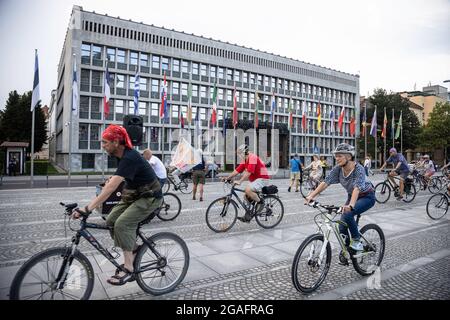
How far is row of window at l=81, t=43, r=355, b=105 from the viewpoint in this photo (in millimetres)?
39491

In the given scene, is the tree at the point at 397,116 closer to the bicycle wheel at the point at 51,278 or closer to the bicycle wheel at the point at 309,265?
the bicycle wheel at the point at 309,265

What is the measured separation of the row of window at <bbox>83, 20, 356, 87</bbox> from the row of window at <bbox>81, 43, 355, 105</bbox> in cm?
207

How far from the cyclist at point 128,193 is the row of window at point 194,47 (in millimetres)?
42277

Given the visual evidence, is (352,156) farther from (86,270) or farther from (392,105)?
(392,105)

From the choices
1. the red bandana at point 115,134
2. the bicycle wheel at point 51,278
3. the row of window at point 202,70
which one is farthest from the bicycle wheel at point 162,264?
the row of window at point 202,70

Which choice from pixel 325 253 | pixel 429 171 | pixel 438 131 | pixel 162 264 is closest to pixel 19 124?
pixel 429 171

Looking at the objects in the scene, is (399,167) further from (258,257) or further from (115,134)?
(115,134)

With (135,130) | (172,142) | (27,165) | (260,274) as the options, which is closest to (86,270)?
(260,274)

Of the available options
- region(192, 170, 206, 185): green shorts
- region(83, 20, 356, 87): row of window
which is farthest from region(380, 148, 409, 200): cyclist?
region(83, 20, 356, 87): row of window

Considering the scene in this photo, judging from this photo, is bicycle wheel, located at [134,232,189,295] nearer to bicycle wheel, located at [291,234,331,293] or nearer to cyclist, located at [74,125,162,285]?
cyclist, located at [74,125,162,285]

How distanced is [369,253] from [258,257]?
5.86 ft

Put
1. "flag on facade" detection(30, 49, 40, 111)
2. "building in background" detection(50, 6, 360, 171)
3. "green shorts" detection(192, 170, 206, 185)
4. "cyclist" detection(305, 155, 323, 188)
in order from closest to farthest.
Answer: "green shorts" detection(192, 170, 206, 185)
"cyclist" detection(305, 155, 323, 188)
"flag on facade" detection(30, 49, 40, 111)
"building in background" detection(50, 6, 360, 171)

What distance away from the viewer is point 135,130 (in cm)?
1222

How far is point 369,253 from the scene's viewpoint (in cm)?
443
